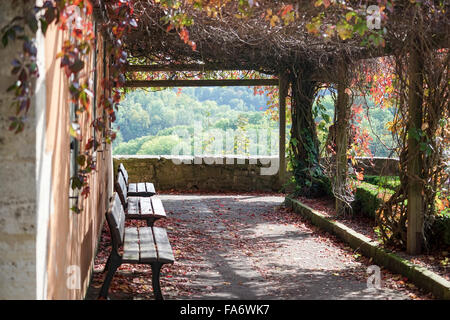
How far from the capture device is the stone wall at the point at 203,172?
1287 centimetres

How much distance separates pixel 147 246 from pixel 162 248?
0.14 metres

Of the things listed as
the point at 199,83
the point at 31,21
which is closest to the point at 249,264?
the point at 31,21

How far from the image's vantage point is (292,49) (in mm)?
9336

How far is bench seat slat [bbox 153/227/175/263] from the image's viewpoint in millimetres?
4305

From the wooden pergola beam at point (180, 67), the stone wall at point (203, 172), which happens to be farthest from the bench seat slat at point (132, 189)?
the stone wall at point (203, 172)

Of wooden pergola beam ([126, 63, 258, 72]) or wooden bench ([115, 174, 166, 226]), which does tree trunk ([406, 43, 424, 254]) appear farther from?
wooden pergola beam ([126, 63, 258, 72])

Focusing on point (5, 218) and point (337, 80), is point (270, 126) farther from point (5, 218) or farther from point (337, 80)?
point (5, 218)

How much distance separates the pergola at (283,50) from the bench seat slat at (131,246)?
1.88m

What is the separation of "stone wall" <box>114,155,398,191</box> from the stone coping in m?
3.88

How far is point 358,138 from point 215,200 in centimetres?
343

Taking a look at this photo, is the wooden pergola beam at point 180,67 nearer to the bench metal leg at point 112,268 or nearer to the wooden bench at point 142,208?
the wooden bench at point 142,208

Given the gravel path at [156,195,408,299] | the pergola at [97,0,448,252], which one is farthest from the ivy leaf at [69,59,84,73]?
the gravel path at [156,195,408,299]

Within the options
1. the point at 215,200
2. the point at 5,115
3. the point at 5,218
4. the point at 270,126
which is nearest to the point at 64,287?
the point at 5,218

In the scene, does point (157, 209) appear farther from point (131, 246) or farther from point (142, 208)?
point (131, 246)
